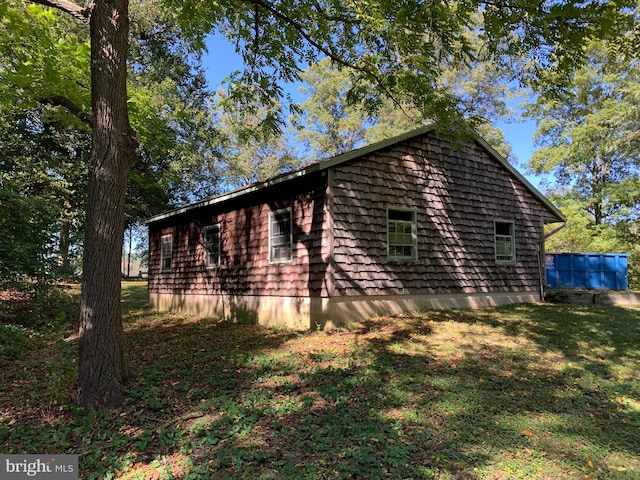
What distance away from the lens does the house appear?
28.2 feet

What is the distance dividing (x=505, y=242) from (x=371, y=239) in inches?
205

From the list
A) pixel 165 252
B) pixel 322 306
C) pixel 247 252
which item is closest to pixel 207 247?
pixel 247 252

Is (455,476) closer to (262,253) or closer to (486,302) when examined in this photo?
(262,253)

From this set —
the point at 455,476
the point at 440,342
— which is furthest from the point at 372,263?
the point at 455,476

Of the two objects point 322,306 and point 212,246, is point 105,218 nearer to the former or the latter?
point 322,306

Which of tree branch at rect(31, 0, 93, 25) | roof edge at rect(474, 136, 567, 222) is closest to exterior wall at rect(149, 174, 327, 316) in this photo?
tree branch at rect(31, 0, 93, 25)

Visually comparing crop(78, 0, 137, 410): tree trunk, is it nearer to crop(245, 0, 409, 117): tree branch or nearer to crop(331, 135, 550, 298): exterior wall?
crop(245, 0, 409, 117): tree branch

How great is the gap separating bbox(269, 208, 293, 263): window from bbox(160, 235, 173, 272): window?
607cm

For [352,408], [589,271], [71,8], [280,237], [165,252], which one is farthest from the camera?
[589,271]

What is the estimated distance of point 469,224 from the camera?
11008 millimetres

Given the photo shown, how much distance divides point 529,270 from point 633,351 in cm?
561

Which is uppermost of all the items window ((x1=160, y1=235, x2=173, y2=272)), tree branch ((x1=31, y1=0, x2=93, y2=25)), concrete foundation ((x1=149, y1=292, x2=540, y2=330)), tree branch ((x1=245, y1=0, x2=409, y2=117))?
tree branch ((x1=245, y1=0, x2=409, y2=117))

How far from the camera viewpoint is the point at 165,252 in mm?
14812

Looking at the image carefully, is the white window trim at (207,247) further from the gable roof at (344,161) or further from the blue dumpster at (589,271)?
the blue dumpster at (589,271)
